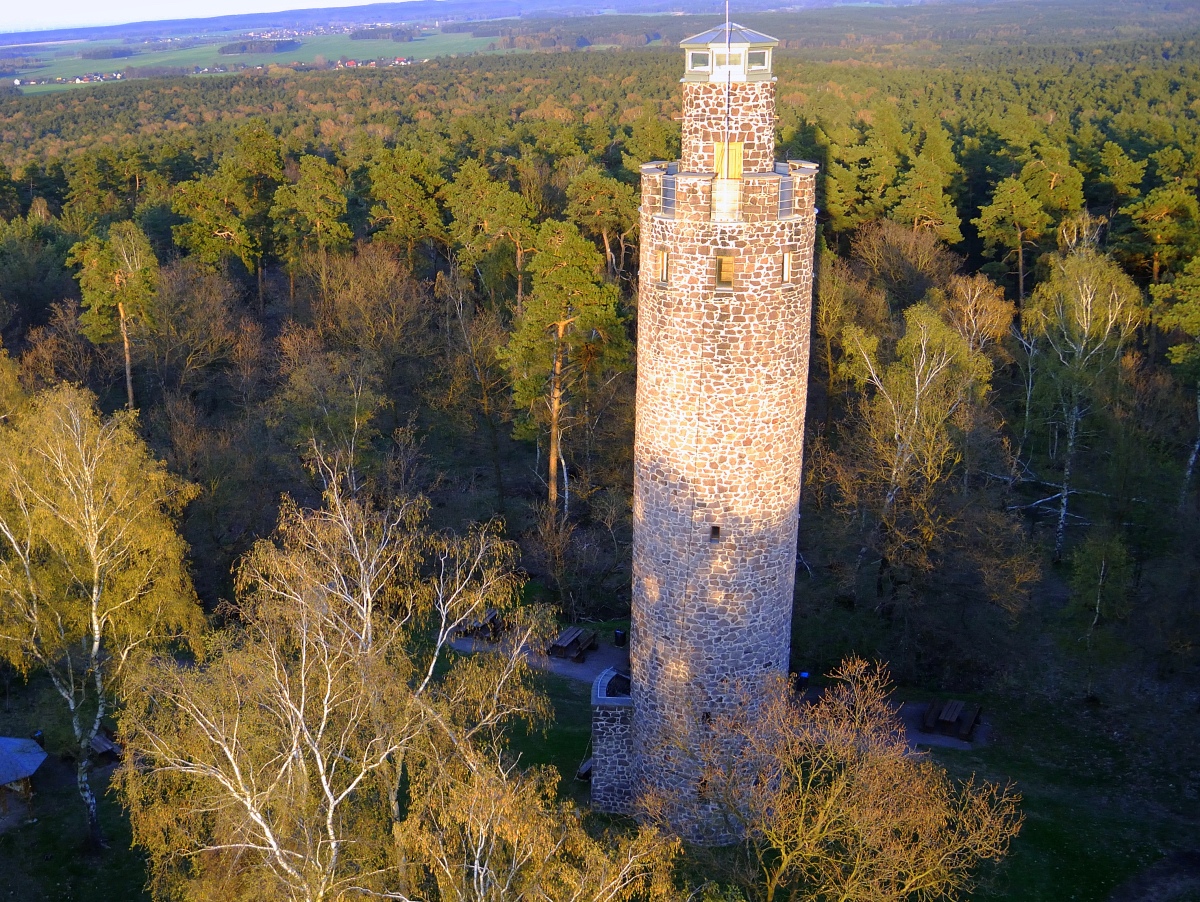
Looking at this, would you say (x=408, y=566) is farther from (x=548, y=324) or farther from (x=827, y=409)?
(x=827, y=409)

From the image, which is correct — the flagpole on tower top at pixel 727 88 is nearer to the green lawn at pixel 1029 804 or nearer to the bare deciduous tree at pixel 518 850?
the bare deciduous tree at pixel 518 850

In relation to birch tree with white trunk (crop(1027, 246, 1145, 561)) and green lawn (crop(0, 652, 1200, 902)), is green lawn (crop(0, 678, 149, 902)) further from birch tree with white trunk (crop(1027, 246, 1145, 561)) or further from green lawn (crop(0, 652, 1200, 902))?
birch tree with white trunk (crop(1027, 246, 1145, 561))

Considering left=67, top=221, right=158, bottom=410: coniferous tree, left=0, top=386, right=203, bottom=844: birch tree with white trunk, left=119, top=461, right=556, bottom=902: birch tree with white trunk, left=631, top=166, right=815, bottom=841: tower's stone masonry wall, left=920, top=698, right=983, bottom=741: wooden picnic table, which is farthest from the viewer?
left=67, top=221, right=158, bottom=410: coniferous tree

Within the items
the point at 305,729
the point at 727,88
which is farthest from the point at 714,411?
the point at 305,729

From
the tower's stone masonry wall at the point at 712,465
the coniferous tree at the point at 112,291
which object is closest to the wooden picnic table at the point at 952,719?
the tower's stone masonry wall at the point at 712,465

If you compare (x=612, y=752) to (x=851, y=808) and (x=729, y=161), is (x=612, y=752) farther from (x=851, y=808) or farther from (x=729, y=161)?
(x=729, y=161)

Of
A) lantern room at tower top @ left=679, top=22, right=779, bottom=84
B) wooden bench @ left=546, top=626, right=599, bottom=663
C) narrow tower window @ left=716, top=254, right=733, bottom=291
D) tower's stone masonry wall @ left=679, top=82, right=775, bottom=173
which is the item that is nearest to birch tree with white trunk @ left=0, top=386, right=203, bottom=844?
wooden bench @ left=546, top=626, right=599, bottom=663
